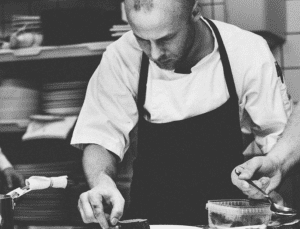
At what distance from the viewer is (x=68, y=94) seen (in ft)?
9.60

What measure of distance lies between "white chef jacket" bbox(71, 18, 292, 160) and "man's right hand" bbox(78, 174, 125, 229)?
1.44 ft

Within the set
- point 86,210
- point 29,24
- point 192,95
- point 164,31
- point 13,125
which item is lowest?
point 13,125

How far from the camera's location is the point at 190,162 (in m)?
2.03

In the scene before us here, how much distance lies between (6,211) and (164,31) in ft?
2.32

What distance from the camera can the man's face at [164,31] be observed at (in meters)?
1.78

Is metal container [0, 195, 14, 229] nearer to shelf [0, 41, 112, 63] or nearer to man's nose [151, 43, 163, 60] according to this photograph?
man's nose [151, 43, 163, 60]

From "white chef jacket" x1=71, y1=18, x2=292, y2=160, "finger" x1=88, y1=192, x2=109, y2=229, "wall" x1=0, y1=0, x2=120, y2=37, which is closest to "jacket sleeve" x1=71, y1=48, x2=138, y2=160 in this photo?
"white chef jacket" x1=71, y1=18, x2=292, y2=160

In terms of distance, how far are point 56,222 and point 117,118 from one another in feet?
3.54

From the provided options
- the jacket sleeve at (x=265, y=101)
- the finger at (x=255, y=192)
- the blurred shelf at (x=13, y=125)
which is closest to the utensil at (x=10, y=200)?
the finger at (x=255, y=192)

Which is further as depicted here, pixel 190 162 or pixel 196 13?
pixel 190 162

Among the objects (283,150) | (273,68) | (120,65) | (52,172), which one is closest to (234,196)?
(283,150)

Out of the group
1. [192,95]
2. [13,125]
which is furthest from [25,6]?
[192,95]

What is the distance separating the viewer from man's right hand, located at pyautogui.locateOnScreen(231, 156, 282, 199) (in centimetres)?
151

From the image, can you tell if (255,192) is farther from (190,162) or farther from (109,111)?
(109,111)
